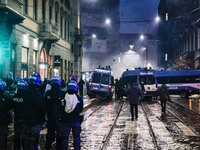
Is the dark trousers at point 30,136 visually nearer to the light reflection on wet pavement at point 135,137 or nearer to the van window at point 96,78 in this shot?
the light reflection on wet pavement at point 135,137

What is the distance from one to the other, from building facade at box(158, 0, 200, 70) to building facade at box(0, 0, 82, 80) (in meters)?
15.2

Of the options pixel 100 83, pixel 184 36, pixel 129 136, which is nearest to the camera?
pixel 129 136

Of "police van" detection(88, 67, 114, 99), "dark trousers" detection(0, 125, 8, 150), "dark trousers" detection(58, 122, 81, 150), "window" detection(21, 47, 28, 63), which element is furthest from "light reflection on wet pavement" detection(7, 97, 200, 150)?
"police van" detection(88, 67, 114, 99)

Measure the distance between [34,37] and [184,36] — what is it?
125ft

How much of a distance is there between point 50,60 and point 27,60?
791 cm

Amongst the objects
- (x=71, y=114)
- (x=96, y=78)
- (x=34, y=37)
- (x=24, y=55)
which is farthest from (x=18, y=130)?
(x=96, y=78)

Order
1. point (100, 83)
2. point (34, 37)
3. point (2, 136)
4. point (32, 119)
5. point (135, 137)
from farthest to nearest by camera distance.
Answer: point (100, 83) → point (34, 37) → point (135, 137) → point (2, 136) → point (32, 119)

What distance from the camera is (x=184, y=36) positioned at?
63.1 m

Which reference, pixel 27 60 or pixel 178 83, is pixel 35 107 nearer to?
pixel 27 60

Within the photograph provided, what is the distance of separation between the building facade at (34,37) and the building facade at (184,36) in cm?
1517

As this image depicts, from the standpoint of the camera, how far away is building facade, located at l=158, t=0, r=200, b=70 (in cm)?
5150

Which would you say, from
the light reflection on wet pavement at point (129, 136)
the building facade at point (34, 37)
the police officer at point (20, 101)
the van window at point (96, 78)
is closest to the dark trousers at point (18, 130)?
the police officer at point (20, 101)

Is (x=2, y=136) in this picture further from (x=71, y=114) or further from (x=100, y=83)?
(x=100, y=83)

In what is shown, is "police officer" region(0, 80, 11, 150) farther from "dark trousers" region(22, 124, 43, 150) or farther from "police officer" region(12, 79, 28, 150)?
"dark trousers" region(22, 124, 43, 150)
